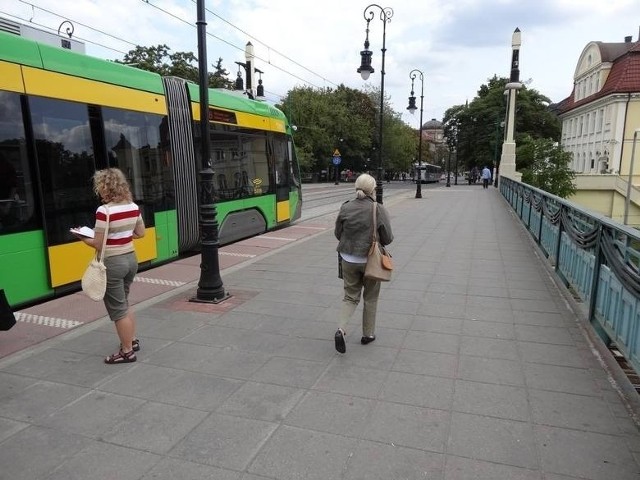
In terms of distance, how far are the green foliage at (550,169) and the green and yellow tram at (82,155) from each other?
19.9 meters

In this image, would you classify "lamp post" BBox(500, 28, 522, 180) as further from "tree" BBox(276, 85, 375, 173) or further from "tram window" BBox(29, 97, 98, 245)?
"tram window" BBox(29, 97, 98, 245)

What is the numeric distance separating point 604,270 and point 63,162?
6169mm

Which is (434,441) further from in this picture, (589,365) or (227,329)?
(227,329)

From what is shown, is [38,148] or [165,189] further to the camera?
[165,189]

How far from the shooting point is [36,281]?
5.88 metres

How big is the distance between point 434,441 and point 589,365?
2035 millimetres

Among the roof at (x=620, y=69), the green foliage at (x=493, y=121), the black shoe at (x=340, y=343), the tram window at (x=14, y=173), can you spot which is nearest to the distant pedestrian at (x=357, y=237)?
the black shoe at (x=340, y=343)

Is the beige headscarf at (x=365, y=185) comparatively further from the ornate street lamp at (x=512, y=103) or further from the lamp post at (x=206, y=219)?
the ornate street lamp at (x=512, y=103)

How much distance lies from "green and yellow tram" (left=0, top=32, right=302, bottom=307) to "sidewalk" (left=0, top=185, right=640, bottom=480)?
3.87 feet

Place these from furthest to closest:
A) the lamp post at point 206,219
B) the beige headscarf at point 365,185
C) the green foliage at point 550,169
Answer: the green foliage at point 550,169, the lamp post at point 206,219, the beige headscarf at point 365,185

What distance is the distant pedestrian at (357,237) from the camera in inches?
182

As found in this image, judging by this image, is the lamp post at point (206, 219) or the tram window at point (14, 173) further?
the lamp post at point (206, 219)

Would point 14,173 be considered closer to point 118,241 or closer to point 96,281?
point 118,241

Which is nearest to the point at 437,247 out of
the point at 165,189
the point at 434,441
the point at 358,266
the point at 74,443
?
the point at 165,189
